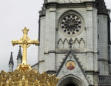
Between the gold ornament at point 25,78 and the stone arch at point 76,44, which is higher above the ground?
the stone arch at point 76,44

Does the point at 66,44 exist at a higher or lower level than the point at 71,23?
lower

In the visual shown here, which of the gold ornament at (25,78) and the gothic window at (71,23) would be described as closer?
the gold ornament at (25,78)

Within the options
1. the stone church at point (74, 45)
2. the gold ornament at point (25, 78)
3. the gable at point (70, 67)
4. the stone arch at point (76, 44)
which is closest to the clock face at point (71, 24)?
the stone church at point (74, 45)

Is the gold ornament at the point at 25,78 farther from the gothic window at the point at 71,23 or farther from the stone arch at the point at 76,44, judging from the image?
the gothic window at the point at 71,23

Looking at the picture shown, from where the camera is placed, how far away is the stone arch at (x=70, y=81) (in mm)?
50250

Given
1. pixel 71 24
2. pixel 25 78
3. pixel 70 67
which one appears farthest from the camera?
pixel 71 24

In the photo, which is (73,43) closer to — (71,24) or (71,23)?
(71,24)

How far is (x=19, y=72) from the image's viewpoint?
1472 cm

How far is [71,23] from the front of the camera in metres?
53.9

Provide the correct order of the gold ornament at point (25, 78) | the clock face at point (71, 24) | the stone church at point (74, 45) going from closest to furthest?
the gold ornament at point (25, 78), the stone church at point (74, 45), the clock face at point (71, 24)

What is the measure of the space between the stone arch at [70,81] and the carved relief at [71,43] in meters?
3.91

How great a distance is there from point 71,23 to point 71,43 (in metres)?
2.78

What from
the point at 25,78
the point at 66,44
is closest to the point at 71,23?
the point at 66,44

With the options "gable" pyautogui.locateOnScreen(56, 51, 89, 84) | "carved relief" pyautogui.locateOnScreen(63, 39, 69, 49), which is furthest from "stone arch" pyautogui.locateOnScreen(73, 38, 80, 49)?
"gable" pyautogui.locateOnScreen(56, 51, 89, 84)
